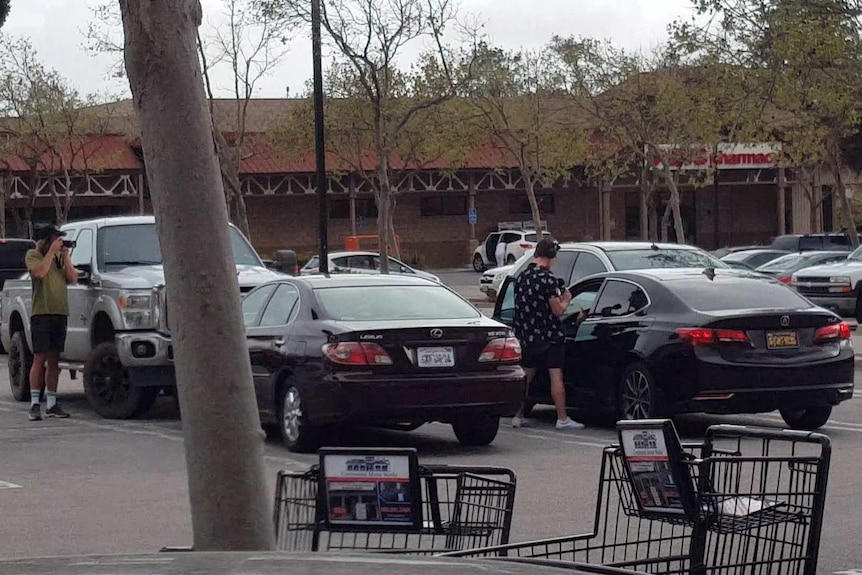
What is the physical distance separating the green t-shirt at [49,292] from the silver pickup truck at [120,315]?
0.52 m

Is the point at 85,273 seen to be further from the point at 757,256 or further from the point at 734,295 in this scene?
the point at 757,256

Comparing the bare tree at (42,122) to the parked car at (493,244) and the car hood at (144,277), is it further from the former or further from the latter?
the car hood at (144,277)

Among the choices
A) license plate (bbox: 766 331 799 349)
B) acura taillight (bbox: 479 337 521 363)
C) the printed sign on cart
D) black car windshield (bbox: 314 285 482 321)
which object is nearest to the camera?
the printed sign on cart

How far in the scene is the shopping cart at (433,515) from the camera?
552 centimetres

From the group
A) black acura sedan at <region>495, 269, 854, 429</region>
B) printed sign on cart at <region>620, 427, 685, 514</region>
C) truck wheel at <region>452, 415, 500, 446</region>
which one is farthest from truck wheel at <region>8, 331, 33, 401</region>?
printed sign on cart at <region>620, 427, 685, 514</region>

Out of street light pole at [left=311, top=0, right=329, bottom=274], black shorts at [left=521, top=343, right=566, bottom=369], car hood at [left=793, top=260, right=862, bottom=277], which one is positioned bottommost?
car hood at [left=793, top=260, right=862, bottom=277]

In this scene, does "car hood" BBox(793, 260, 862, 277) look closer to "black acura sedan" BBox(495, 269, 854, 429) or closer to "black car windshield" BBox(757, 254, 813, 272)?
"black car windshield" BBox(757, 254, 813, 272)

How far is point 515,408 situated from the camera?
1305 cm

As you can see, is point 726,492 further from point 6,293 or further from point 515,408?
point 6,293

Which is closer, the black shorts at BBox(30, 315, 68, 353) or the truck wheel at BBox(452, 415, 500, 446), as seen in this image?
the truck wheel at BBox(452, 415, 500, 446)

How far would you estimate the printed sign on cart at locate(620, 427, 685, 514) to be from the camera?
5.65 m

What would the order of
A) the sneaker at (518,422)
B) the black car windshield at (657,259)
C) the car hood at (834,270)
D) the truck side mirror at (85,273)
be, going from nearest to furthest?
the sneaker at (518,422) → the truck side mirror at (85,273) → the black car windshield at (657,259) → the car hood at (834,270)

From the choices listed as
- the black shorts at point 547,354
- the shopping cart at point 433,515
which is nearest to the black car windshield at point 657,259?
the black shorts at point 547,354

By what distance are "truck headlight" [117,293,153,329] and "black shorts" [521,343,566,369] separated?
383cm
